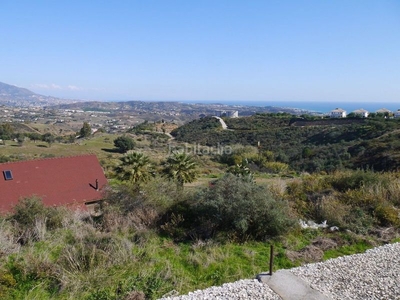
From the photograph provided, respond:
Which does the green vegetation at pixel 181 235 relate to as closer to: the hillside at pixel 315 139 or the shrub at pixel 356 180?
the shrub at pixel 356 180

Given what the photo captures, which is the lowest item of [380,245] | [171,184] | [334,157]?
[334,157]

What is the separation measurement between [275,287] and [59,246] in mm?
5089

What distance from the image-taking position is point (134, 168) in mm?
19641

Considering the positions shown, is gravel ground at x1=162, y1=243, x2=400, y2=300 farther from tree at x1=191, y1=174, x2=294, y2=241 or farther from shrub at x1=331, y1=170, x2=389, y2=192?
shrub at x1=331, y1=170, x2=389, y2=192

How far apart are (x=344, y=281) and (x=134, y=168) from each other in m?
15.6

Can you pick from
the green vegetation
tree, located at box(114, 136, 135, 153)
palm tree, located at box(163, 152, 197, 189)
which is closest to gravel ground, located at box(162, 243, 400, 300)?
the green vegetation

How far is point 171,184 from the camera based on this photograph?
387 inches

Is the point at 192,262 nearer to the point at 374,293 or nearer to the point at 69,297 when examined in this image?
the point at 69,297

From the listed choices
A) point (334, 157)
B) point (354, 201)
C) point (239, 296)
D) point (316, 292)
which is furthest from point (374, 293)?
point (334, 157)

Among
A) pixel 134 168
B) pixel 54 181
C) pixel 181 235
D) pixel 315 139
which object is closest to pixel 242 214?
pixel 181 235

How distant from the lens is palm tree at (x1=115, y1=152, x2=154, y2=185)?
763 inches

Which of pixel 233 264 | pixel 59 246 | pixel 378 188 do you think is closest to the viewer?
pixel 233 264

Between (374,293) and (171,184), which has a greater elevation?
(171,184)

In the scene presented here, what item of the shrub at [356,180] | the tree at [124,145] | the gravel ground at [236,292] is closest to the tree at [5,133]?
the tree at [124,145]
